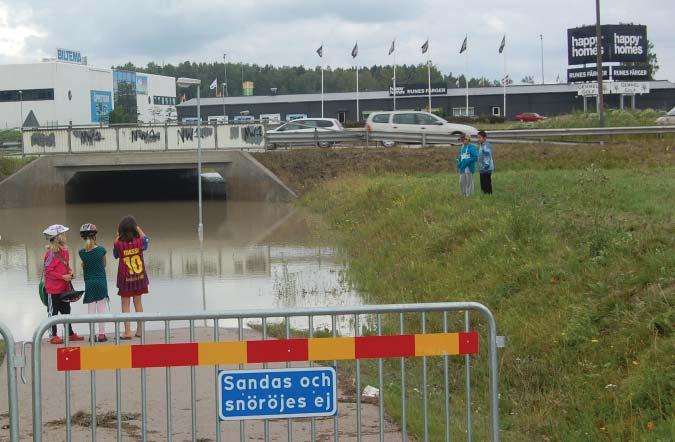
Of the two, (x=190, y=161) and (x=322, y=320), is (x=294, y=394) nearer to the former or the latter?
(x=322, y=320)

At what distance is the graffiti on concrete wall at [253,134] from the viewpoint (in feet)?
141

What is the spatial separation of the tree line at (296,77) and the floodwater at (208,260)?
123m

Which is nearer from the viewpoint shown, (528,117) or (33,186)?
(33,186)

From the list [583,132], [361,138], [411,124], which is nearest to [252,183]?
[361,138]

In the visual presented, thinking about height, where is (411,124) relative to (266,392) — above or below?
above

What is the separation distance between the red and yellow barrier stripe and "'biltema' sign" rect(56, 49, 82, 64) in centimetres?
10828

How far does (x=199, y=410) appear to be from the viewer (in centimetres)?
825

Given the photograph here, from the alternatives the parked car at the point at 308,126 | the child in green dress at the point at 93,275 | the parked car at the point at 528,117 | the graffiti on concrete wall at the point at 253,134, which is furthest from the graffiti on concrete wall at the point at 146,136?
the parked car at the point at 528,117

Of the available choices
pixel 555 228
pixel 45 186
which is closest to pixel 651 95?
pixel 45 186

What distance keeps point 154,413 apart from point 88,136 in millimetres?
36204

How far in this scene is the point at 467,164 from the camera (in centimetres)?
2258

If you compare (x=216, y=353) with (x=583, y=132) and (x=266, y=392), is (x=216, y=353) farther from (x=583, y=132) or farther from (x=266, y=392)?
(x=583, y=132)

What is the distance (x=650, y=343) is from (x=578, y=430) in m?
1.37

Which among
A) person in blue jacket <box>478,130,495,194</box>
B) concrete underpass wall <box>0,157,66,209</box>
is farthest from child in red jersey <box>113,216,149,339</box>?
concrete underpass wall <box>0,157,66,209</box>
